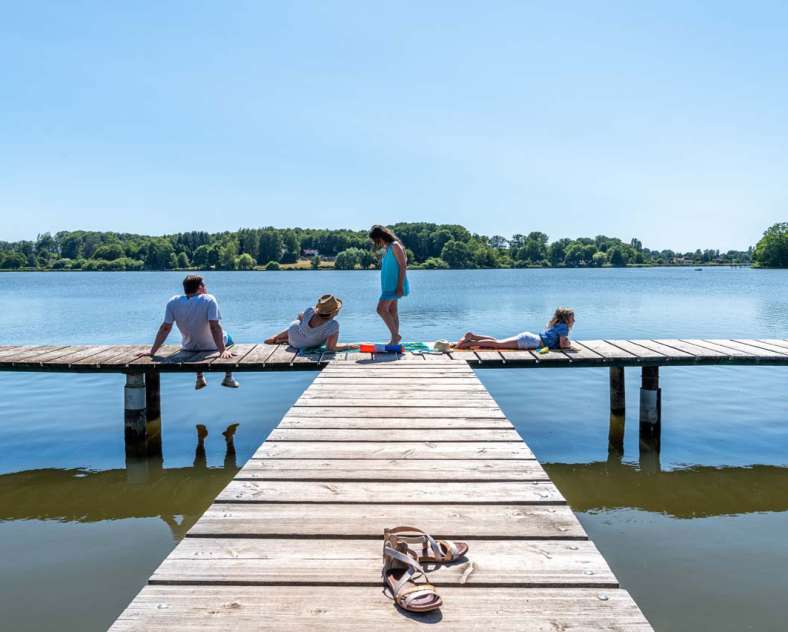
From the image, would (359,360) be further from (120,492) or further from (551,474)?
(120,492)

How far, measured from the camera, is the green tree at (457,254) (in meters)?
148

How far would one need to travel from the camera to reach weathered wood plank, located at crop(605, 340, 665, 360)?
9203mm

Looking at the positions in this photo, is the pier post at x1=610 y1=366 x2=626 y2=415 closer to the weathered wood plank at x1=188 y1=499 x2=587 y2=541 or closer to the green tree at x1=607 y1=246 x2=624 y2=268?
the weathered wood plank at x1=188 y1=499 x2=587 y2=541

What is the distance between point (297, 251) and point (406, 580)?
158 m

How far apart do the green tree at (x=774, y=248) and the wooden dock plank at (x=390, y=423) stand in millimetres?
144940

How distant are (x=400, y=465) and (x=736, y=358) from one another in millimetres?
6674

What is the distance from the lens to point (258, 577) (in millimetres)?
2795

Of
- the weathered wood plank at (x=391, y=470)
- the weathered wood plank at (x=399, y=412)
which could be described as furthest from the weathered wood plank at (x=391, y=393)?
the weathered wood plank at (x=391, y=470)

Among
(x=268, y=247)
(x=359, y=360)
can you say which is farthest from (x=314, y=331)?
(x=268, y=247)

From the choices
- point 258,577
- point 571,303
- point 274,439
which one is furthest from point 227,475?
point 571,303

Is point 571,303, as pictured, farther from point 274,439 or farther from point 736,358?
point 274,439

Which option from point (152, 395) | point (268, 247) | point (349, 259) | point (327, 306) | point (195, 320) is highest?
point (268, 247)

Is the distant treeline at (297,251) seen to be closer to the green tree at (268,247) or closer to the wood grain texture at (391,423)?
the green tree at (268,247)

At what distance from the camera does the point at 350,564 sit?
2.91 m
